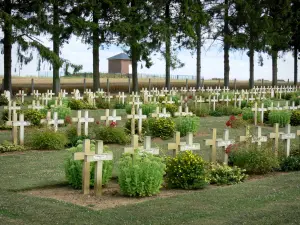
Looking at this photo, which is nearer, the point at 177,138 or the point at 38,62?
the point at 177,138

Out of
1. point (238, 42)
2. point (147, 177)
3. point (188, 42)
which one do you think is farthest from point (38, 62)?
point (147, 177)

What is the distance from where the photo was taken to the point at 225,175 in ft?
37.1

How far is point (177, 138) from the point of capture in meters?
11.4

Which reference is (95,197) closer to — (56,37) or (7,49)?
(7,49)

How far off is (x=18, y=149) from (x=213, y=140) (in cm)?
539

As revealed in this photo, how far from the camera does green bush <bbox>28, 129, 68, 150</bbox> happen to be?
15086mm

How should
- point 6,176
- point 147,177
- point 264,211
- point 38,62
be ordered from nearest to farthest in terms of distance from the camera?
point 264,211 → point 147,177 → point 6,176 → point 38,62

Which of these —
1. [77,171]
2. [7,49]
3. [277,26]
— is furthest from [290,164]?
[277,26]

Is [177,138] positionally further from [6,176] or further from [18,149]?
[18,149]

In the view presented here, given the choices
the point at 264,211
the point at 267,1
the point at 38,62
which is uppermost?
the point at 267,1

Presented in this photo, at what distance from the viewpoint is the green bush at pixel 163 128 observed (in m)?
17.8

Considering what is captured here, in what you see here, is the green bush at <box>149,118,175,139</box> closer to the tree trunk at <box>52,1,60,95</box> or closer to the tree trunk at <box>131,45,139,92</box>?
the tree trunk at <box>52,1,60,95</box>

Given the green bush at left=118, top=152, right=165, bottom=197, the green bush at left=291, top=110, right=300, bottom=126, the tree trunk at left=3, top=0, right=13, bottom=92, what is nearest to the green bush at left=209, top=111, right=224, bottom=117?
the green bush at left=291, top=110, right=300, bottom=126

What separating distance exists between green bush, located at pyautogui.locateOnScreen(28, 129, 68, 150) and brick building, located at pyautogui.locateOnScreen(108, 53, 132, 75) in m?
72.0
